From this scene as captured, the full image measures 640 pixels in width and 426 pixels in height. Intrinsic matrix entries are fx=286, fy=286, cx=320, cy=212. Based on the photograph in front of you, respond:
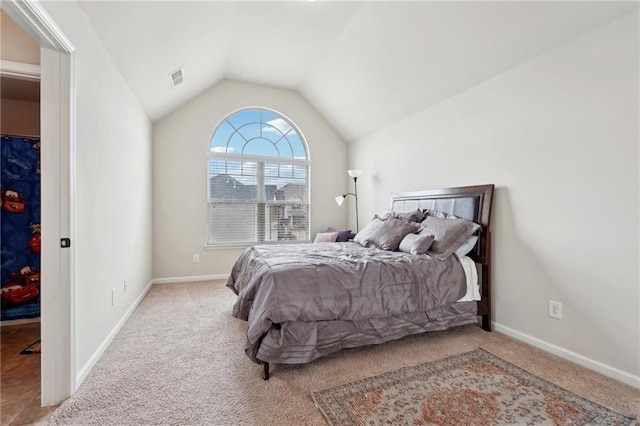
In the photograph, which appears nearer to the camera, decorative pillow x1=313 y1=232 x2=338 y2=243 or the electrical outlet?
the electrical outlet

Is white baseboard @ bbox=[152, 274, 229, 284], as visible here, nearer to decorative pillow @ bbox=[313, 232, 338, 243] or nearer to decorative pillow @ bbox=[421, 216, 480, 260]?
decorative pillow @ bbox=[313, 232, 338, 243]

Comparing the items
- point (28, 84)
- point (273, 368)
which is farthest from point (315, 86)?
point (273, 368)

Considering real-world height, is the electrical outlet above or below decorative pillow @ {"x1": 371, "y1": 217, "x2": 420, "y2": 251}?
below

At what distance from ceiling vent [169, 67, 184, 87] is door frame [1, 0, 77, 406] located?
5.61ft

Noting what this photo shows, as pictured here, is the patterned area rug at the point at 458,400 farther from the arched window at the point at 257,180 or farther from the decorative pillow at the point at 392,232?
the arched window at the point at 257,180

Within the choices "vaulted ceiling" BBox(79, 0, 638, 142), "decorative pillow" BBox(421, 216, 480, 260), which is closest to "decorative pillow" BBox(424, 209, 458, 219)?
"decorative pillow" BBox(421, 216, 480, 260)

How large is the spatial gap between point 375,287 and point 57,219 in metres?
1.99

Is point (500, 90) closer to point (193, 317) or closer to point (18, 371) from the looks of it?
point (193, 317)

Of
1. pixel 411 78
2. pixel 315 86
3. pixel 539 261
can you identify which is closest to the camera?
pixel 539 261

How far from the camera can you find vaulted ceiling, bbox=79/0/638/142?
6.88 feet

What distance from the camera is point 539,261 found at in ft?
7.47

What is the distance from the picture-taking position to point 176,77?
3322mm

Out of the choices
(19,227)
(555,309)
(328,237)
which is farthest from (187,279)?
(555,309)

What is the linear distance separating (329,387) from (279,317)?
0.50m
